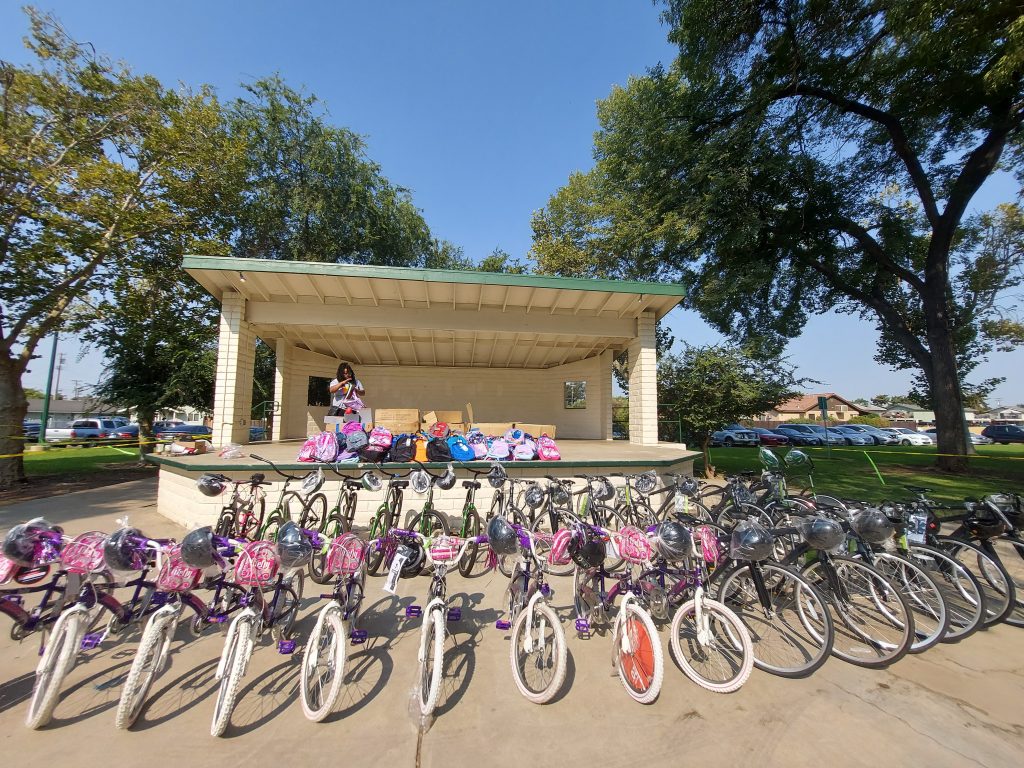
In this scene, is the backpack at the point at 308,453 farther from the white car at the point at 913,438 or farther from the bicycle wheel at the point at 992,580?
the white car at the point at 913,438

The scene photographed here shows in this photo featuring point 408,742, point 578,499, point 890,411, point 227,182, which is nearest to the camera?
point 408,742

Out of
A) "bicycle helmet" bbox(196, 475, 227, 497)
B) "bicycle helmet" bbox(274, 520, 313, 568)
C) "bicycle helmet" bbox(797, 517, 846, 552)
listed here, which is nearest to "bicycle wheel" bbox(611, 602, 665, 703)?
"bicycle helmet" bbox(797, 517, 846, 552)

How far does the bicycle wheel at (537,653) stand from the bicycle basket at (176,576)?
2.04m

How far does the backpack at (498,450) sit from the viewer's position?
20.7 feet

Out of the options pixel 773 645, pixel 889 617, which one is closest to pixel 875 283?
pixel 889 617

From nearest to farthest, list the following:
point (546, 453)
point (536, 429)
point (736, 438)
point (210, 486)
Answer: point (210, 486) < point (546, 453) < point (536, 429) < point (736, 438)

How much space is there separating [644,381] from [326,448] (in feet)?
21.8

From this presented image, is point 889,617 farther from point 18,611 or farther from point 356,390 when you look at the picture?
point 356,390

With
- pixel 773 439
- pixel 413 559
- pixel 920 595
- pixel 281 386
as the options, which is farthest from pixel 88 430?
pixel 773 439

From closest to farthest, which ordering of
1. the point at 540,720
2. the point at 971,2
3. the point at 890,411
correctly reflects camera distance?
1. the point at 540,720
2. the point at 971,2
3. the point at 890,411

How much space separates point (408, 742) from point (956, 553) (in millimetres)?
4850

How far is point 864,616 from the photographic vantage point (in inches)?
135

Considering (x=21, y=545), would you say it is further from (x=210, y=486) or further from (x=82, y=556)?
(x=210, y=486)

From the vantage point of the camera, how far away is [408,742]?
2100mm
